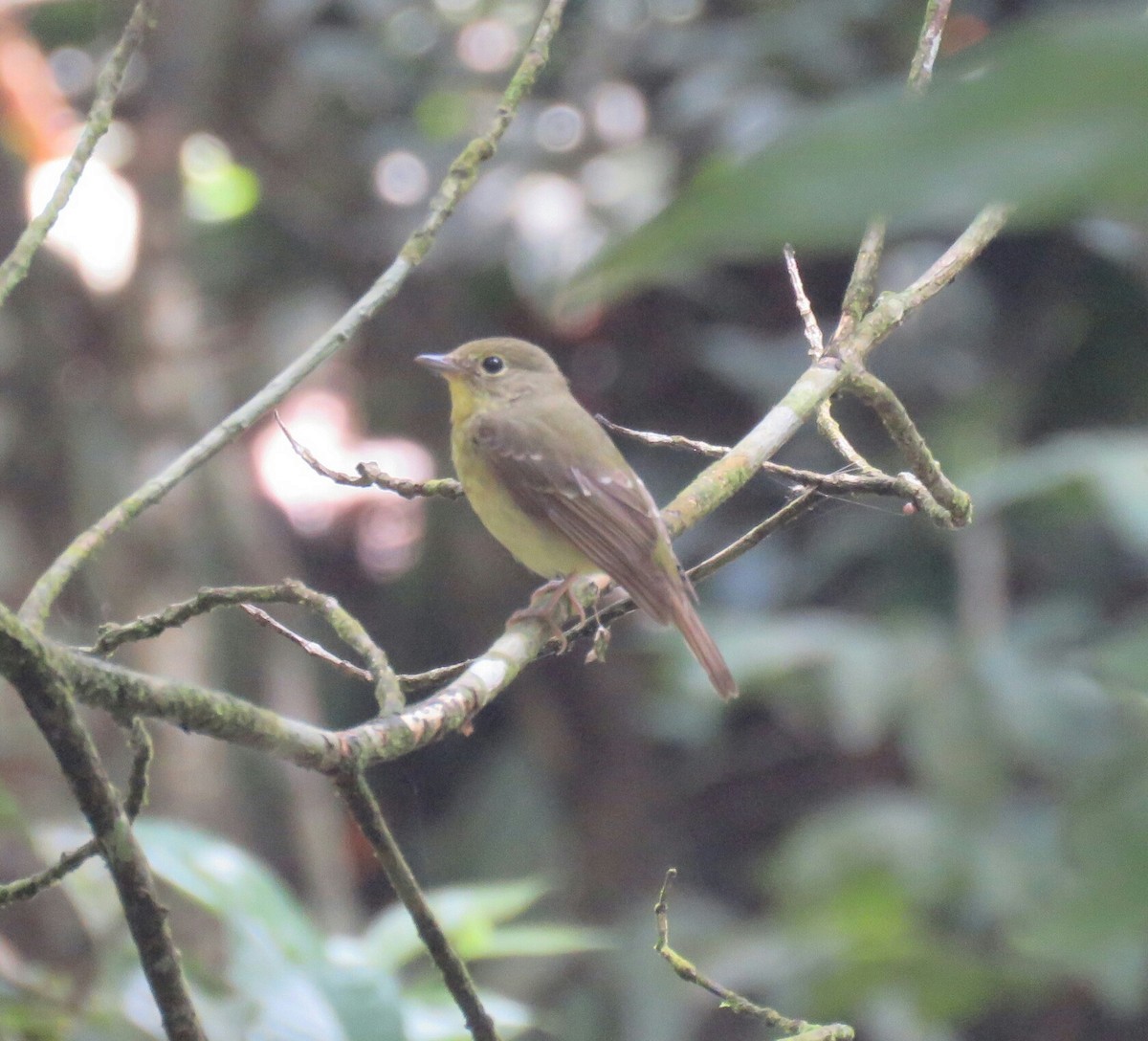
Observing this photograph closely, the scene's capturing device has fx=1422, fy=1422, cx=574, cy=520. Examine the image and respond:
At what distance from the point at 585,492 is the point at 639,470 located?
166cm

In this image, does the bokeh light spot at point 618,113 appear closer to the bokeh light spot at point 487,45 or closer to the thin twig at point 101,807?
the bokeh light spot at point 487,45

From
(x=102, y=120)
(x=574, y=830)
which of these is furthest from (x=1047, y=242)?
(x=102, y=120)

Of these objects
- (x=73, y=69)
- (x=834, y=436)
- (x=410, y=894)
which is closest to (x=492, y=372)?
(x=834, y=436)

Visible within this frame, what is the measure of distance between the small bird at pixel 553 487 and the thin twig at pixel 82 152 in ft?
5.00

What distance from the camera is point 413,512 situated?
256 inches

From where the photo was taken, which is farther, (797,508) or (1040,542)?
(1040,542)

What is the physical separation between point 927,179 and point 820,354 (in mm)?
2447

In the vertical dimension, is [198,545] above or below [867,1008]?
above

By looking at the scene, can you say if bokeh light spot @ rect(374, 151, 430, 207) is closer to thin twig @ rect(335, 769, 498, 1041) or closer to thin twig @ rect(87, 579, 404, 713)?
thin twig @ rect(87, 579, 404, 713)

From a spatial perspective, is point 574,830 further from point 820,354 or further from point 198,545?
point 820,354

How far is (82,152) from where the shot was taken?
180cm

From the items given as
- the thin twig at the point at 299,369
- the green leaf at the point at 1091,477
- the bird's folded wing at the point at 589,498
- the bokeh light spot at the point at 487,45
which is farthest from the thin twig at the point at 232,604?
the bokeh light spot at the point at 487,45

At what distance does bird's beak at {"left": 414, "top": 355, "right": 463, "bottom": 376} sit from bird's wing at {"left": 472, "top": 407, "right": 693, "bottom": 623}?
0.27 m

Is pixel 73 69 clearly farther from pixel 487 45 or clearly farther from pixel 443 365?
pixel 443 365
